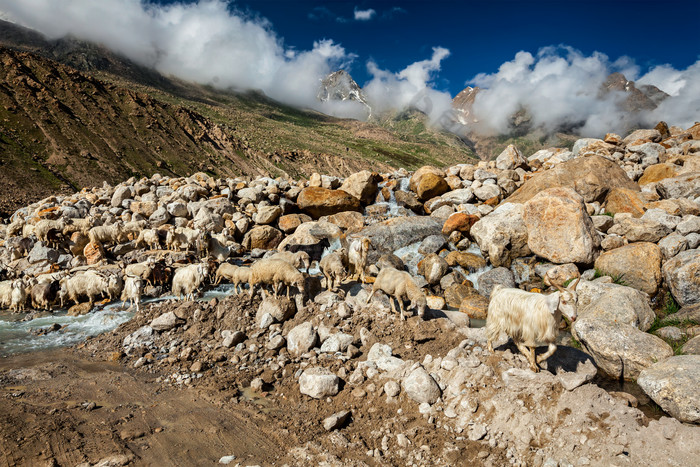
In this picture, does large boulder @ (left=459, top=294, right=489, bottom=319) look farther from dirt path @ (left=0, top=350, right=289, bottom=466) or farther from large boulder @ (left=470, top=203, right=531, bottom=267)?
dirt path @ (left=0, top=350, right=289, bottom=466)

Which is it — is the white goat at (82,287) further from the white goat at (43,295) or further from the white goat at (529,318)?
the white goat at (529,318)

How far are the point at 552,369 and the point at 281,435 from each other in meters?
6.07

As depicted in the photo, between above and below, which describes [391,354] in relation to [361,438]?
above

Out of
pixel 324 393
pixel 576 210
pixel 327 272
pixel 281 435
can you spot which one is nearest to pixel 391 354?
pixel 324 393

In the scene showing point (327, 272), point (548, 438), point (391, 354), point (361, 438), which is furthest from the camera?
point (327, 272)

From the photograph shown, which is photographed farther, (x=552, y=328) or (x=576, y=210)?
(x=576, y=210)

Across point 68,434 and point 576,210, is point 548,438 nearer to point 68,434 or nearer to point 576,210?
point 68,434

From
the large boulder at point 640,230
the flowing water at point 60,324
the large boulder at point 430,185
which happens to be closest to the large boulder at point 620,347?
the large boulder at point 640,230

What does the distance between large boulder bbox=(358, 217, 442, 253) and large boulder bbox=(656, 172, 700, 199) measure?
13.0m

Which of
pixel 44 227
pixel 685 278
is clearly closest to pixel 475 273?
pixel 685 278

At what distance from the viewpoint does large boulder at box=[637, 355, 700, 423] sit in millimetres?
7202

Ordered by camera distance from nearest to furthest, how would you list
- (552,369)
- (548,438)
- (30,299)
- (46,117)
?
(548,438), (552,369), (30,299), (46,117)

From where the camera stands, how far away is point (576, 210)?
16.9 metres

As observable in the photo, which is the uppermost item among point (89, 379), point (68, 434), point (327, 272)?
point (327, 272)
